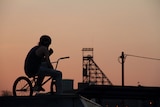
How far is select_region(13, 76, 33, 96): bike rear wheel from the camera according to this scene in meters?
14.5

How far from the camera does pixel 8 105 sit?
456 inches

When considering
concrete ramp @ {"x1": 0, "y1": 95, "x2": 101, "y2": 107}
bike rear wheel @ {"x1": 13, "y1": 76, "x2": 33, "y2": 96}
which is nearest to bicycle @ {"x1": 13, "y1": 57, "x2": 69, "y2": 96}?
bike rear wheel @ {"x1": 13, "y1": 76, "x2": 33, "y2": 96}

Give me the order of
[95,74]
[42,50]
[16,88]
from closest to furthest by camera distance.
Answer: [42,50], [16,88], [95,74]

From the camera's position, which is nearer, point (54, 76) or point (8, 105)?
point (8, 105)

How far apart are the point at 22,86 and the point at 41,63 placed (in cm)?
100

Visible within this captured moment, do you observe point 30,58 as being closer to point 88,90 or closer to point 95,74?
point 88,90

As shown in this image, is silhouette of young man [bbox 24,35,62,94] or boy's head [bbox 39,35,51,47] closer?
silhouette of young man [bbox 24,35,62,94]

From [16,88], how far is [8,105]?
10.2 feet

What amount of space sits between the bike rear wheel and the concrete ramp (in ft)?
9.09

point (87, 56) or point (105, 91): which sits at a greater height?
point (87, 56)

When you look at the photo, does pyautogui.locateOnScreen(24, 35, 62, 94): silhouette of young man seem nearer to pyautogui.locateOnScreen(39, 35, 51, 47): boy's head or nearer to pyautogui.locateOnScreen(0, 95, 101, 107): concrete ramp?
pyautogui.locateOnScreen(39, 35, 51, 47): boy's head

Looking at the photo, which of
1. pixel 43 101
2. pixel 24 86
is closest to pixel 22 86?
pixel 24 86

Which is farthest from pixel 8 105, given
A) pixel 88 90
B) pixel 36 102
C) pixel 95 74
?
pixel 95 74

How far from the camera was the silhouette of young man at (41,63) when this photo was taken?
45.2ft
